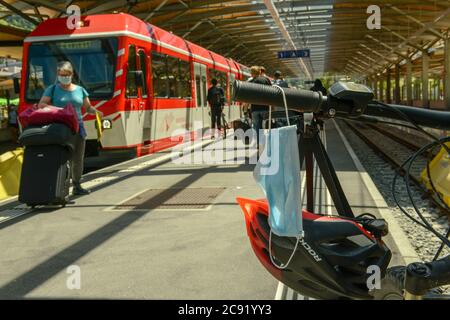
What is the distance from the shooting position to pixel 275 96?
1840mm

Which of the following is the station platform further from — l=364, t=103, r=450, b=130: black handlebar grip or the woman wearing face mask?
l=364, t=103, r=450, b=130: black handlebar grip

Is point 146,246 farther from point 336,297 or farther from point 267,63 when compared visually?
point 267,63

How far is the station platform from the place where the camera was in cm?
367

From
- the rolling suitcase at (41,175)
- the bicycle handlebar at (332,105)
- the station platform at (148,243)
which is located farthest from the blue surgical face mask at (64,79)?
the bicycle handlebar at (332,105)

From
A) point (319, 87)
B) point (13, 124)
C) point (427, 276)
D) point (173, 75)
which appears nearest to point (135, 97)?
point (173, 75)

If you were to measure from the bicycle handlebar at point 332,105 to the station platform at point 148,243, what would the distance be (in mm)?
1920

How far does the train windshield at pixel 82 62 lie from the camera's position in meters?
10.7

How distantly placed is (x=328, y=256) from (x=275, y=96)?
732mm

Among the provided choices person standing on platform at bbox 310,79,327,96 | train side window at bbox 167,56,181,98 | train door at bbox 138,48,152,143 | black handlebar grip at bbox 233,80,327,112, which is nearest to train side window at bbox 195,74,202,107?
train side window at bbox 167,56,181,98

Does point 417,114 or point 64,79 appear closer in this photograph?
point 417,114

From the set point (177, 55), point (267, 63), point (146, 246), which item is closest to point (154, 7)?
point (177, 55)

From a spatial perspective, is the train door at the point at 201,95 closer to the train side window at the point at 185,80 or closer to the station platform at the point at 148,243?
the train side window at the point at 185,80

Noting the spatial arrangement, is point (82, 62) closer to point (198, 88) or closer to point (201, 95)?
point (198, 88)

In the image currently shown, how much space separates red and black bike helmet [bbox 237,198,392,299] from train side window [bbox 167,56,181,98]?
11.8 m
